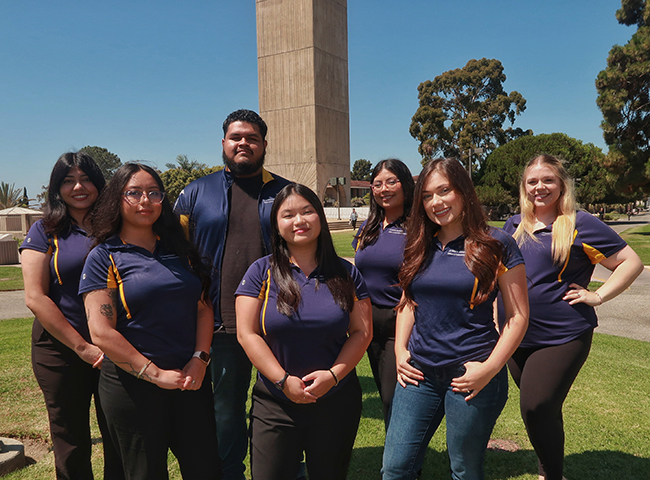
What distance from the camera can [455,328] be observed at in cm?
219

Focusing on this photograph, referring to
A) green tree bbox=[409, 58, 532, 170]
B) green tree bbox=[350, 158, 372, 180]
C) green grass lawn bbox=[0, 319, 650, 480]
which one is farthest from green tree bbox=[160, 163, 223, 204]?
green grass lawn bbox=[0, 319, 650, 480]

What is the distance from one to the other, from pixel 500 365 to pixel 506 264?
0.46 metres

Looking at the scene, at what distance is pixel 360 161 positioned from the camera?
104 meters

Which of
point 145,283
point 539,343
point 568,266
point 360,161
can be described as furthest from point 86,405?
point 360,161

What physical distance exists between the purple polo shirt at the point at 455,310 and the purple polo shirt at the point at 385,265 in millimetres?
607

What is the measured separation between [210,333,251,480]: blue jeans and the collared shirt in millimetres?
163

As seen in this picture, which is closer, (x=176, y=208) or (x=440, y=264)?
(x=440, y=264)

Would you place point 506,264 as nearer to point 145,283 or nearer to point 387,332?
point 387,332

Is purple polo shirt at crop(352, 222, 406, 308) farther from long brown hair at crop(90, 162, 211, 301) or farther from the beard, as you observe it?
long brown hair at crop(90, 162, 211, 301)

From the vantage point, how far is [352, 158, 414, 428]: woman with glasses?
292 cm

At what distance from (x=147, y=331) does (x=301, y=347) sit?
73cm

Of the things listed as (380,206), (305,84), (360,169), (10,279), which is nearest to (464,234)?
(380,206)

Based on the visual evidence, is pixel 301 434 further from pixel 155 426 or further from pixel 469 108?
pixel 469 108

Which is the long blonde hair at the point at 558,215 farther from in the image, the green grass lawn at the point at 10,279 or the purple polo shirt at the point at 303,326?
the green grass lawn at the point at 10,279
